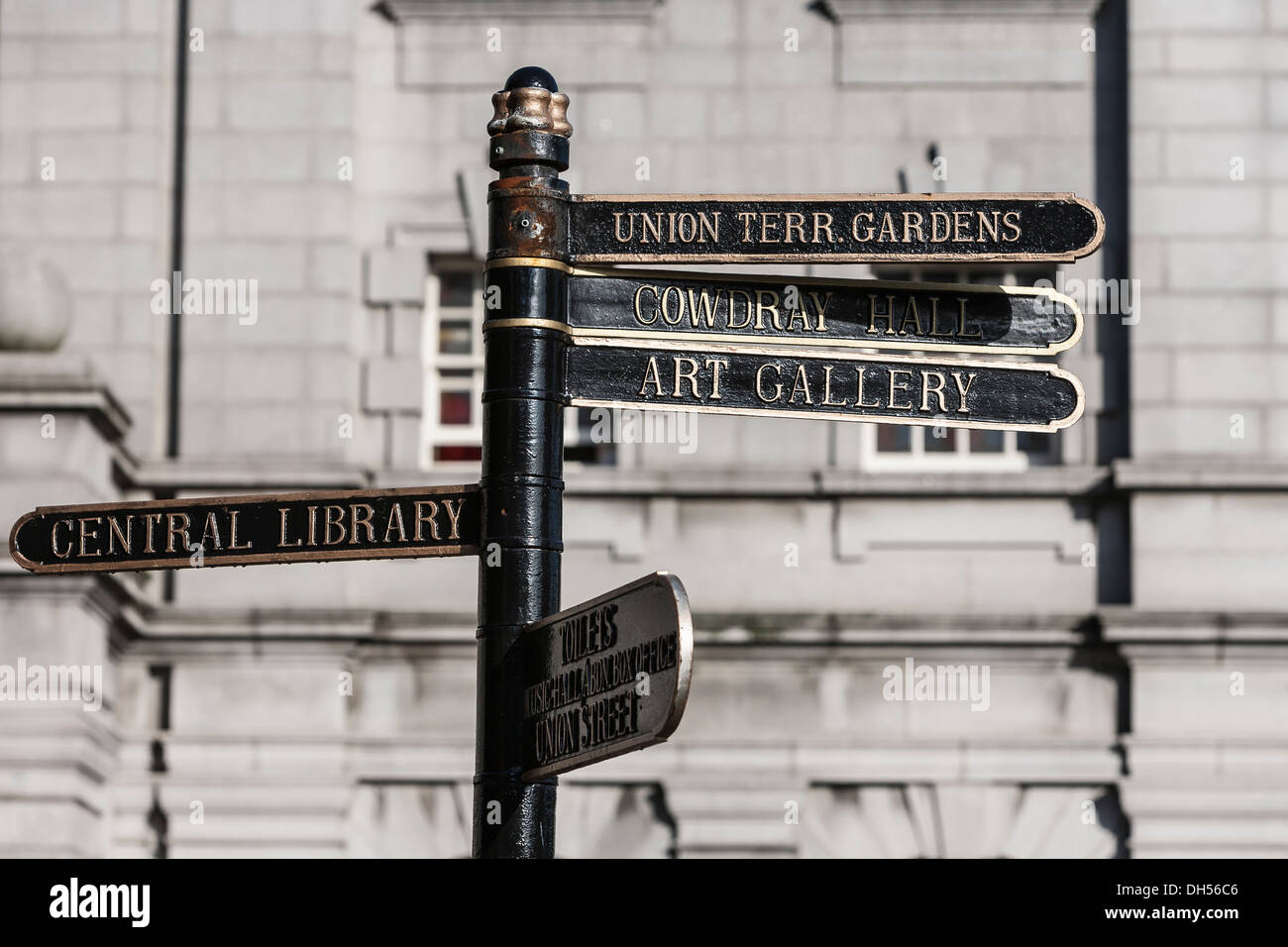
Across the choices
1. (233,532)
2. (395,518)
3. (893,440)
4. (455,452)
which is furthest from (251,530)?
(893,440)

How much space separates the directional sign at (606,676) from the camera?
5.10 m

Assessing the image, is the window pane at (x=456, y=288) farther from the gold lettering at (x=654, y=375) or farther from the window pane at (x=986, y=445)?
the gold lettering at (x=654, y=375)

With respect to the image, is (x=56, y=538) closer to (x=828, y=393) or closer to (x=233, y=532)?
(x=233, y=532)

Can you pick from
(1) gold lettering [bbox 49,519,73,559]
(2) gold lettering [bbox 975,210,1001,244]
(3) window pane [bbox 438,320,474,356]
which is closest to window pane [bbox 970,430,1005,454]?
(3) window pane [bbox 438,320,474,356]

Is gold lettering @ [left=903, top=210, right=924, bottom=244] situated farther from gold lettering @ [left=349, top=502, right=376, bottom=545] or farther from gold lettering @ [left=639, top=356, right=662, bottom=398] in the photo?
gold lettering @ [left=349, top=502, right=376, bottom=545]

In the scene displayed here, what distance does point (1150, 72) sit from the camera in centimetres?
1598

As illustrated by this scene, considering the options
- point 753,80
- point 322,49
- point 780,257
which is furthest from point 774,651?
point 780,257

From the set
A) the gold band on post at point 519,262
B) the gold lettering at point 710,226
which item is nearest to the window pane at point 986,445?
the gold lettering at point 710,226

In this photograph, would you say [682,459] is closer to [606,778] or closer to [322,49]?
[606,778]

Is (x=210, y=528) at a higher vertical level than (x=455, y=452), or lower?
lower

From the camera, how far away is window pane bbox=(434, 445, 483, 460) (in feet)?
53.1

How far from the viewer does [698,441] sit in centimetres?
1566

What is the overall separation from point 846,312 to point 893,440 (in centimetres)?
1002

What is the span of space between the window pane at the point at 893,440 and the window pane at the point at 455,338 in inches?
120
